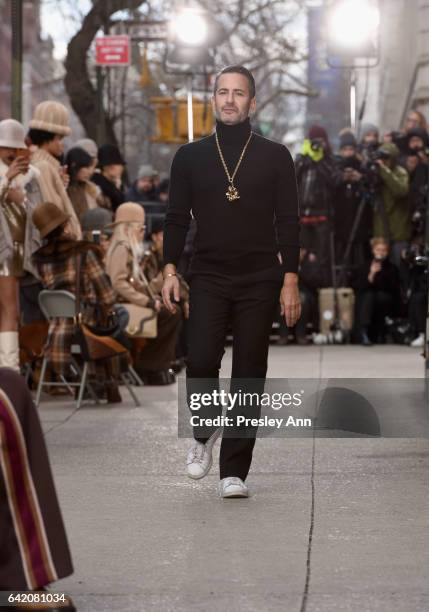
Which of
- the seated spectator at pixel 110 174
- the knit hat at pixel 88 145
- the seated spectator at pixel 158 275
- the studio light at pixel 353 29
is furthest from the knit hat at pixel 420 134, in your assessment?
the knit hat at pixel 88 145

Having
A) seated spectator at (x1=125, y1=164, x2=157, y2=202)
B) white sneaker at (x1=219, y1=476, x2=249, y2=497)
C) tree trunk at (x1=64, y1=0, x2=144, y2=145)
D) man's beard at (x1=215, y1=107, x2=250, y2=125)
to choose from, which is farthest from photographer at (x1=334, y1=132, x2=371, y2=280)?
white sneaker at (x1=219, y1=476, x2=249, y2=497)

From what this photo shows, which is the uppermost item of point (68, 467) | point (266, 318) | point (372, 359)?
point (266, 318)

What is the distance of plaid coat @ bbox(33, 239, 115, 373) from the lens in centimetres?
1222

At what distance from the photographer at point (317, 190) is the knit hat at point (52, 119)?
6002 mm

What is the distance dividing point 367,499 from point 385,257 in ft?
38.1

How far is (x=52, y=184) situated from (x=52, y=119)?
619mm

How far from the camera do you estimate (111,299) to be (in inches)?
486

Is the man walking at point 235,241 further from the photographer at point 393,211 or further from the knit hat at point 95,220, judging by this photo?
the photographer at point 393,211

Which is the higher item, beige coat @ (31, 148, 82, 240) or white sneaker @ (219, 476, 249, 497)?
beige coat @ (31, 148, 82, 240)

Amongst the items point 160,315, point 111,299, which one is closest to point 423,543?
point 111,299

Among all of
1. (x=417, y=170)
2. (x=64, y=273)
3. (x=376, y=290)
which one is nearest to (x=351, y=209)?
(x=417, y=170)

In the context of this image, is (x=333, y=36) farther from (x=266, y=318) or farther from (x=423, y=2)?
(x=266, y=318)

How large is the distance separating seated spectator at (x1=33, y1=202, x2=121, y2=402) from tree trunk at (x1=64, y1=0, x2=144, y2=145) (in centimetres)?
1427

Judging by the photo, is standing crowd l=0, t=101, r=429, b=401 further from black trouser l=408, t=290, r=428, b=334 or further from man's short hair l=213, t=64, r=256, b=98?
man's short hair l=213, t=64, r=256, b=98
